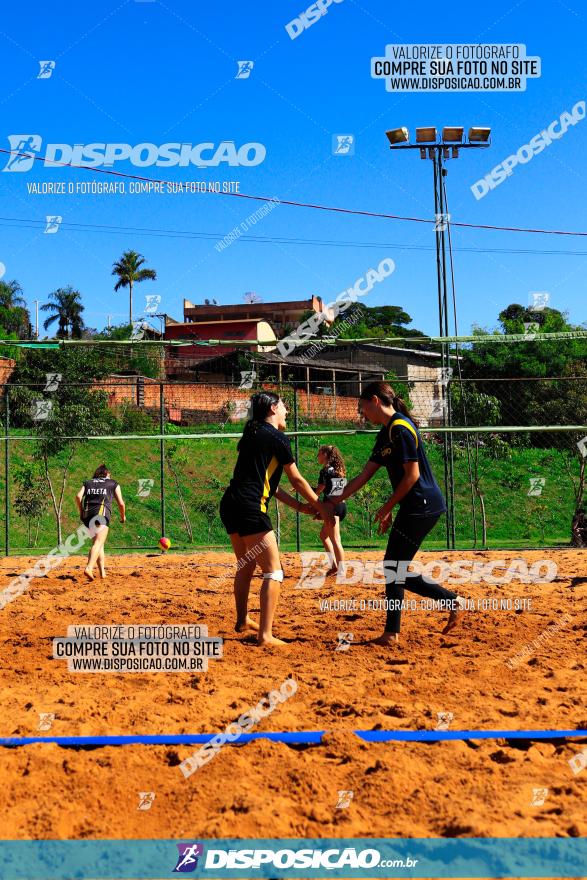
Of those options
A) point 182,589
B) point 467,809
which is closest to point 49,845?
point 467,809

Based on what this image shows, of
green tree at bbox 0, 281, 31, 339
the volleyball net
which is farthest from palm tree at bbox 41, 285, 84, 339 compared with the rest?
the volleyball net

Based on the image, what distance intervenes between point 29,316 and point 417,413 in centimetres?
5556

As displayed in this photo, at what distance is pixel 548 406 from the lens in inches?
700

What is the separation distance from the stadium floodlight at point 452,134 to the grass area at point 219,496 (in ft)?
21.9

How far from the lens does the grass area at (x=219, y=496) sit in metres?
20.3

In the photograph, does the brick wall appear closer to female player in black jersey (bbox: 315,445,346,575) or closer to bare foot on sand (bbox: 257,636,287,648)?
female player in black jersey (bbox: 315,445,346,575)

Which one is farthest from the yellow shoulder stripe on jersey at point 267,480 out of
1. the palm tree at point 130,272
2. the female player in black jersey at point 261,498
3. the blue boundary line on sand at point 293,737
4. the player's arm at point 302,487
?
the palm tree at point 130,272

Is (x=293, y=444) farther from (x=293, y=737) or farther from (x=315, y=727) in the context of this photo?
(x=293, y=737)

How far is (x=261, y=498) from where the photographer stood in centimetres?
682

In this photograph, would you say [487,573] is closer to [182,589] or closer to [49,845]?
[182,589]

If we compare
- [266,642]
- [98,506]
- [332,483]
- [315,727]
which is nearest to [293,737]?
[315,727]

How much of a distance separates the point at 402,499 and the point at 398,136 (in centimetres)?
1156

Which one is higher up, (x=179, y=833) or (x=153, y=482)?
(x=153, y=482)

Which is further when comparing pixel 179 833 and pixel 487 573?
pixel 487 573
